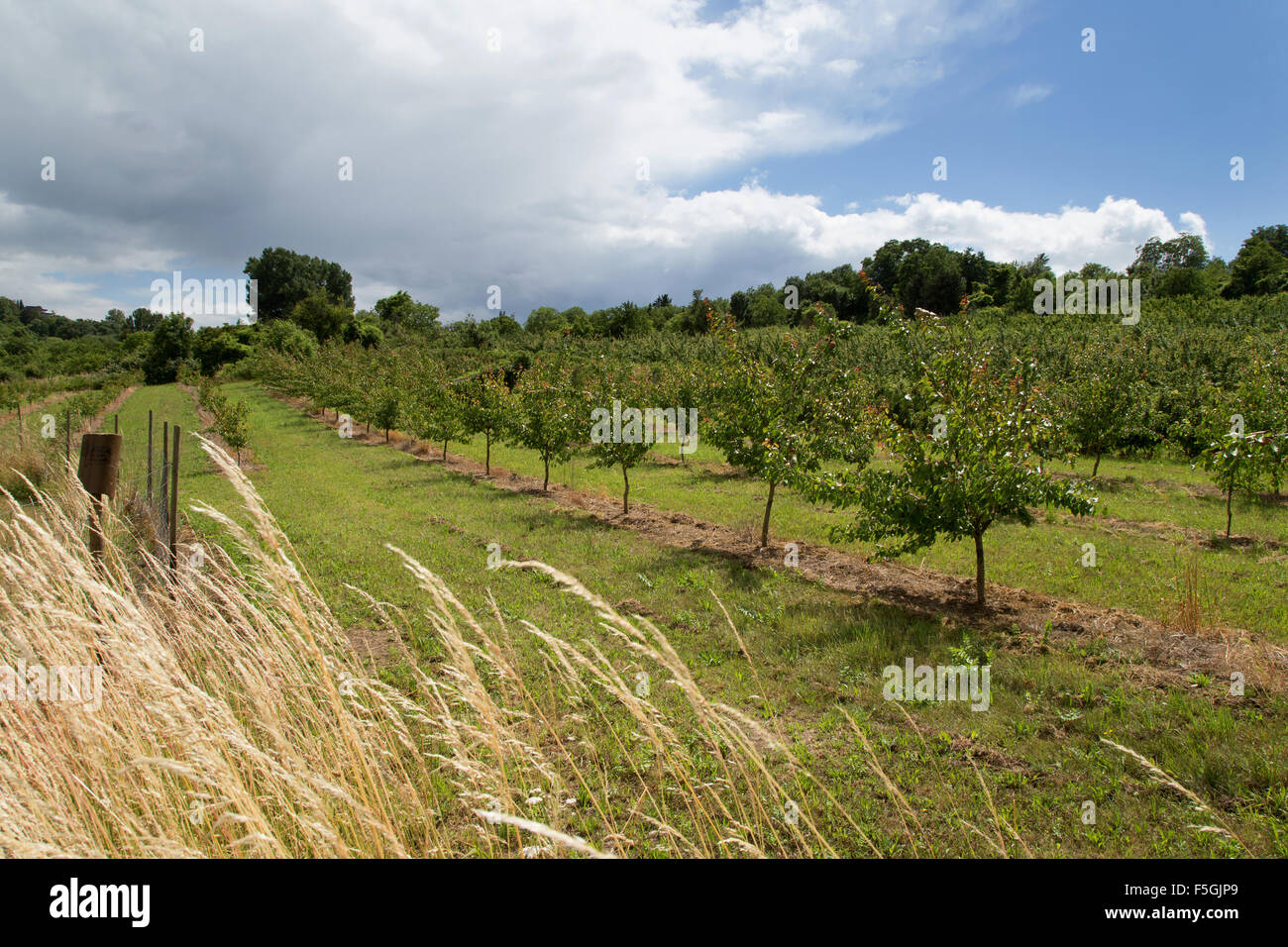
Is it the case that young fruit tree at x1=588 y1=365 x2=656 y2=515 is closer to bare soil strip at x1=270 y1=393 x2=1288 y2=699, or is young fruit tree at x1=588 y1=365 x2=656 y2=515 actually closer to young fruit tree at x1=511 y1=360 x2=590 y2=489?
young fruit tree at x1=511 y1=360 x2=590 y2=489

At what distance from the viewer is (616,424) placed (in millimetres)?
15680

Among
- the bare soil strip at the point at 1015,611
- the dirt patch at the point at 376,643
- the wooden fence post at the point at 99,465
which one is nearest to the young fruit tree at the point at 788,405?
the bare soil strip at the point at 1015,611

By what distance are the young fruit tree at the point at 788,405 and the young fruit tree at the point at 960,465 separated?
2.47 metres

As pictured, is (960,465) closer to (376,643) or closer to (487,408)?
(376,643)

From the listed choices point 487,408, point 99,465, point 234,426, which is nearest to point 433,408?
point 487,408

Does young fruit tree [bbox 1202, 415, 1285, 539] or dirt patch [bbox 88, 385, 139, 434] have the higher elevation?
dirt patch [bbox 88, 385, 139, 434]

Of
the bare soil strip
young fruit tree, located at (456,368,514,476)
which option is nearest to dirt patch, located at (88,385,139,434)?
young fruit tree, located at (456,368,514,476)

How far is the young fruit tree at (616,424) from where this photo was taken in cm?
1536

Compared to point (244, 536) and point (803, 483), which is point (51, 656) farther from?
point (803, 483)

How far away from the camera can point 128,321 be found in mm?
148625

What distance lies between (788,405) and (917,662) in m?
6.31

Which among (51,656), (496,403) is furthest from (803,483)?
(496,403)

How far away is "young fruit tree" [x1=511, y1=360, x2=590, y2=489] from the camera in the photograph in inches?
661

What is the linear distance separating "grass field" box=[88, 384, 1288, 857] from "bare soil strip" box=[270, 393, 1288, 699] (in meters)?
0.28
